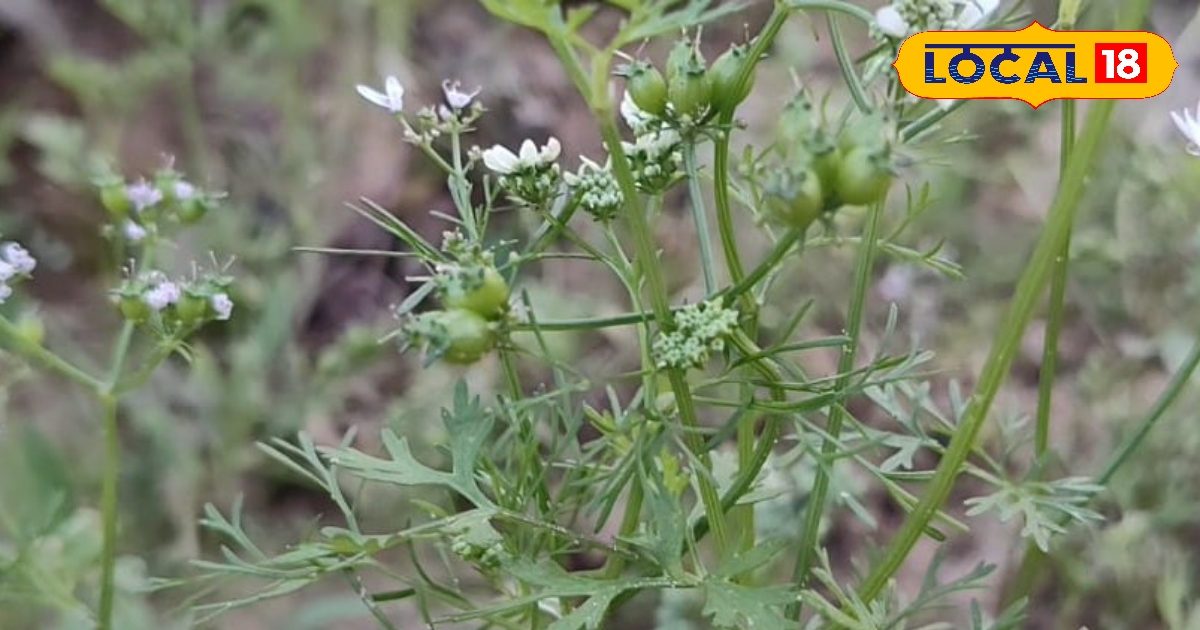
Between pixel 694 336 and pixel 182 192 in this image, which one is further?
pixel 182 192

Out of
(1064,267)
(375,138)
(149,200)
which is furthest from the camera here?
(375,138)

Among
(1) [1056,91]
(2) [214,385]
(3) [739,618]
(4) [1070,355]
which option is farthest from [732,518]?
(4) [1070,355]

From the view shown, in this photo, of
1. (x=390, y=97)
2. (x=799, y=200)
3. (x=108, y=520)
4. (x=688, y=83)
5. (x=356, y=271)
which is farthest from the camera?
(x=356, y=271)

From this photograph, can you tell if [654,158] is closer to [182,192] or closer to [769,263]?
[769,263]

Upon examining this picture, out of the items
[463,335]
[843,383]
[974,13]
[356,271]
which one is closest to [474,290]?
[463,335]

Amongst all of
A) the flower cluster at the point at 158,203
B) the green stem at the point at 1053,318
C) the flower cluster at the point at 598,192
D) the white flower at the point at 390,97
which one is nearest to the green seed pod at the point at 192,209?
the flower cluster at the point at 158,203

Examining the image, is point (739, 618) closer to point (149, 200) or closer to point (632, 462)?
point (632, 462)

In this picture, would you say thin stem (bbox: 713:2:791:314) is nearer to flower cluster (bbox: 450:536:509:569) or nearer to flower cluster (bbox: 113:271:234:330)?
flower cluster (bbox: 450:536:509:569)
